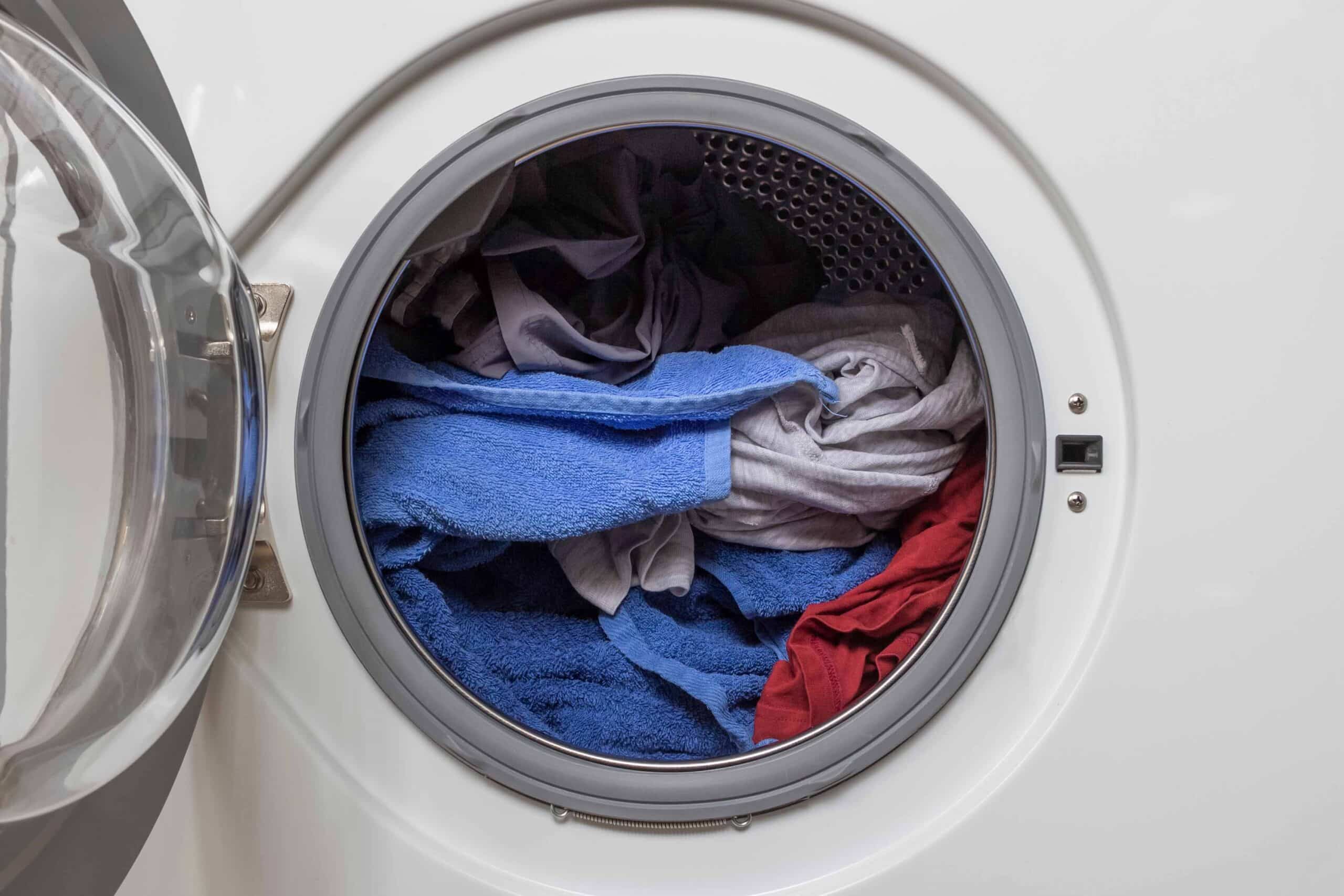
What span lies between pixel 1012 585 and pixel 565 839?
34 cm

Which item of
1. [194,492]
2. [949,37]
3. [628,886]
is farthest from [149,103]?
[628,886]

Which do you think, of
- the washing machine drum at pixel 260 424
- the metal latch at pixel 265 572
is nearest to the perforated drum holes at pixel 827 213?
the washing machine drum at pixel 260 424

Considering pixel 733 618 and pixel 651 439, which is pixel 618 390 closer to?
pixel 651 439

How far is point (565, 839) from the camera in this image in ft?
1.99

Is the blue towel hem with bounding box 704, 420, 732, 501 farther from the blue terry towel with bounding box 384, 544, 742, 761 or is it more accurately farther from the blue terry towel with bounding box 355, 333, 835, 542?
the blue terry towel with bounding box 384, 544, 742, 761

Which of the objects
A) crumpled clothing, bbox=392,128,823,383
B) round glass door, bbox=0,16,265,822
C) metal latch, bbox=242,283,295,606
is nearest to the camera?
round glass door, bbox=0,16,265,822

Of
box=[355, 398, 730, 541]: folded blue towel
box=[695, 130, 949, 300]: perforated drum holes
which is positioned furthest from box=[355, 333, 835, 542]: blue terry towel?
box=[695, 130, 949, 300]: perforated drum holes

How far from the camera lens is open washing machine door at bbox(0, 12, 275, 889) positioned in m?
0.46

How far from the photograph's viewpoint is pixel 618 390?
27.3 inches

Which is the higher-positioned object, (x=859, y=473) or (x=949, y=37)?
(x=949, y=37)

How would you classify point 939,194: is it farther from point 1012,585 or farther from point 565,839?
point 565,839

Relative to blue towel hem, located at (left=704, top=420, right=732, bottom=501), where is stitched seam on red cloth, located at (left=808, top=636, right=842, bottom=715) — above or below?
below

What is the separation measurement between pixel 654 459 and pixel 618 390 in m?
0.07

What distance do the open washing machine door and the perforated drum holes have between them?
363 mm
